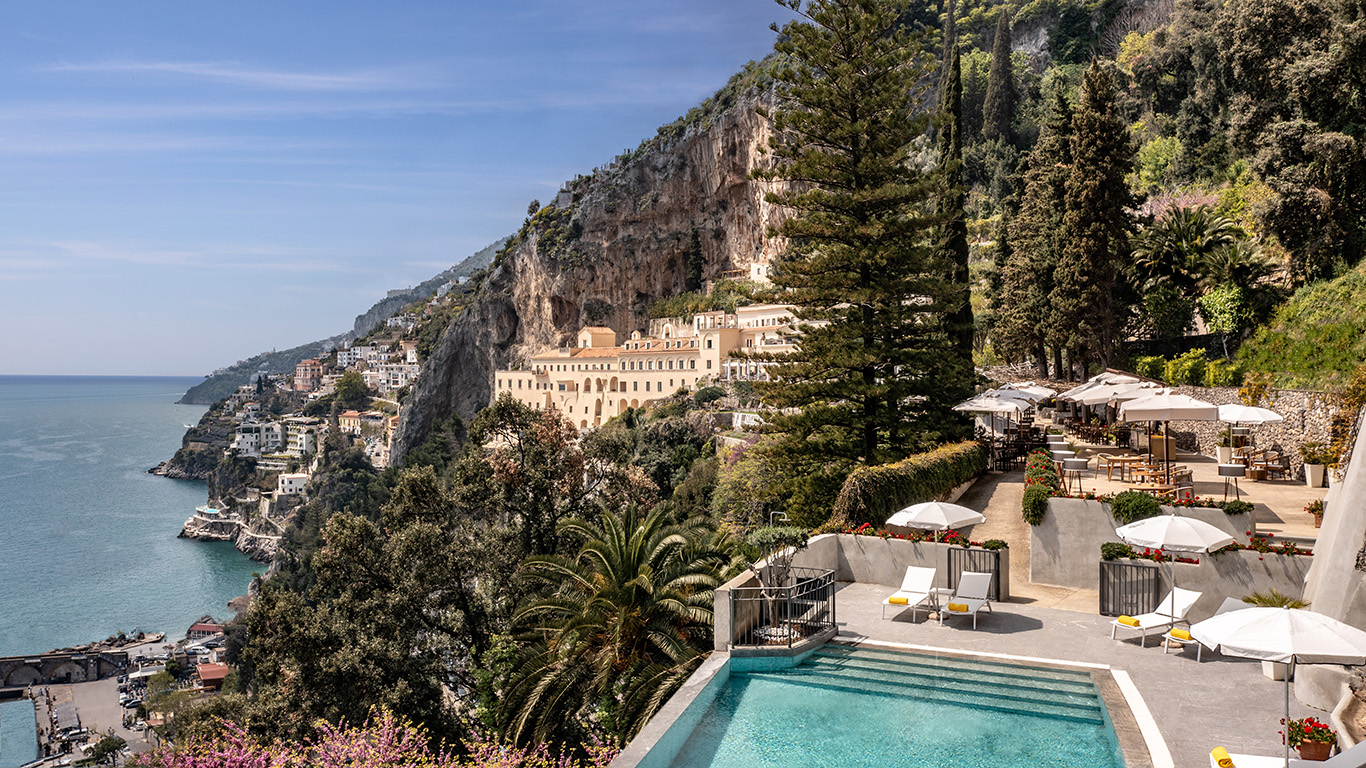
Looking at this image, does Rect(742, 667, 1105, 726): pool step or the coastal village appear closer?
Rect(742, 667, 1105, 726): pool step

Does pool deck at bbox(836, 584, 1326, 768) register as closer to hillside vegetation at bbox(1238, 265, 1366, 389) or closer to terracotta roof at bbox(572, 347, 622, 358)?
hillside vegetation at bbox(1238, 265, 1366, 389)

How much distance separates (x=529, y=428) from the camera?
20.9m

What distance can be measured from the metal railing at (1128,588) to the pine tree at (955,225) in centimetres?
1046

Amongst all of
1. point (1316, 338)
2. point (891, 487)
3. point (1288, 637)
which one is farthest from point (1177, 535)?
point (1316, 338)

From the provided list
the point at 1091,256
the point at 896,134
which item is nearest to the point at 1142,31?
the point at 1091,256

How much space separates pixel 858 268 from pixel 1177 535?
11.4m

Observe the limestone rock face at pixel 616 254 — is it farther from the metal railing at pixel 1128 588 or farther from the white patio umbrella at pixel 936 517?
the metal railing at pixel 1128 588

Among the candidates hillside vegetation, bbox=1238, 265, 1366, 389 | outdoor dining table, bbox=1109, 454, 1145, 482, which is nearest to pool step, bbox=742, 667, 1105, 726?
outdoor dining table, bbox=1109, 454, 1145, 482

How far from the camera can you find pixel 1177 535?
28.7 ft

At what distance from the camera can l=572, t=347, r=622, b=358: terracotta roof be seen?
7019 centimetres

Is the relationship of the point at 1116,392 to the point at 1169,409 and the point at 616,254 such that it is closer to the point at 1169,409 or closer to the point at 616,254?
the point at 1169,409

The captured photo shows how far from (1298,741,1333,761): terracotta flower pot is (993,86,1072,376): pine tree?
68.4 feet

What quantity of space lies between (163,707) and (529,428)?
37.6 metres

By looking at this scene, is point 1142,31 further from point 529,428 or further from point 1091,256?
point 529,428
